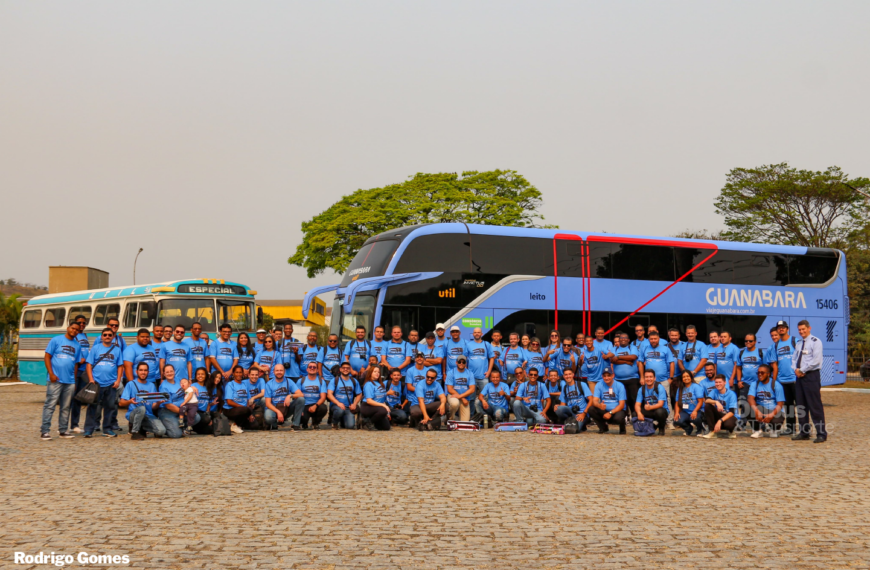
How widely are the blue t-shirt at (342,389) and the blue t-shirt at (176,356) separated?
2403 mm

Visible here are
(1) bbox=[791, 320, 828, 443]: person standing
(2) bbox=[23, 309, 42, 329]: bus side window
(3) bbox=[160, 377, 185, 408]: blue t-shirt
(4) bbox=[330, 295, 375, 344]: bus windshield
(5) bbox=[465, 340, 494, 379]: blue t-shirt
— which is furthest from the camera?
(2) bbox=[23, 309, 42, 329]: bus side window

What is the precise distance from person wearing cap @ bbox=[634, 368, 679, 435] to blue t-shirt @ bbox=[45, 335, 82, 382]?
29.2ft

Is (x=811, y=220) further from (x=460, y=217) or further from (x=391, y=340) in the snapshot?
(x=391, y=340)

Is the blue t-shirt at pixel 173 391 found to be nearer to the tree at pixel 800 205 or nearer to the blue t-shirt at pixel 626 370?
the blue t-shirt at pixel 626 370

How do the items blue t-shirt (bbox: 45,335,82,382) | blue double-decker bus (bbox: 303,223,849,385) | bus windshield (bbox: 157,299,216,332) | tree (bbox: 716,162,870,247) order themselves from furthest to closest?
1. tree (bbox: 716,162,870,247)
2. bus windshield (bbox: 157,299,216,332)
3. blue double-decker bus (bbox: 303,223,849,385)
4. blue t-shirt (bbox: 45,335,82,382)

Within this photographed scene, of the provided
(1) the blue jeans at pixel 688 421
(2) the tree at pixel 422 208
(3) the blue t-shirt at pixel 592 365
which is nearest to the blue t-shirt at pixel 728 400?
(1) the blue jeans at pixel 688 421

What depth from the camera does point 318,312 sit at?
20.3 m

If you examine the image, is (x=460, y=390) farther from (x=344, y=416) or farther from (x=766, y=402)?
(x=766, y=402)

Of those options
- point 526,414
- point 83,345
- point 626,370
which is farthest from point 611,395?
point 83,345

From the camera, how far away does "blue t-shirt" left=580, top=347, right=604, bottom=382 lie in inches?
551

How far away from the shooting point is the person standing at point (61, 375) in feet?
38.1

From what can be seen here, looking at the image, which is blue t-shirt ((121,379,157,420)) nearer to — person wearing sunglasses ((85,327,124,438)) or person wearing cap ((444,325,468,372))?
person wearing sunglasses ((85,327,124,438))

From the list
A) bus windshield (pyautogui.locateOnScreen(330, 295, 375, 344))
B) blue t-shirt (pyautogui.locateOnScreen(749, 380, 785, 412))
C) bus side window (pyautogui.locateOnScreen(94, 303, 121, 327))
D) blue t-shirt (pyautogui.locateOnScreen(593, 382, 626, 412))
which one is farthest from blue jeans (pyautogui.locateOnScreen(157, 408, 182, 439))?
blue t-shirt (pyautogui.locateOnScreen(749, 380, 785, 412))

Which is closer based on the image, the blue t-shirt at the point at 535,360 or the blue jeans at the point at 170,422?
the blue jeans at the point at 170,422
